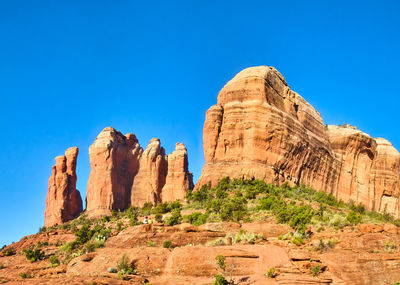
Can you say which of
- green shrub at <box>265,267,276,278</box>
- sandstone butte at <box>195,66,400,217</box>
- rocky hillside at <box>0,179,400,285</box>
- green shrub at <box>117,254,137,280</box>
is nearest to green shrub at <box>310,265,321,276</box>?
rocky hillside at <box>0,179,400,285</box>

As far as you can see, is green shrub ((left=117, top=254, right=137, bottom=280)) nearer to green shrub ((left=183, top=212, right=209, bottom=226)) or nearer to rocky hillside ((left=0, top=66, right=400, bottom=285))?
rocky hillside ((left=0, top=66, right=400, bottom=285))

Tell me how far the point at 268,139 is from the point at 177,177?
22.3 m

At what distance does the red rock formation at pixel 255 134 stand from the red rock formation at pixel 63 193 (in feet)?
92.7

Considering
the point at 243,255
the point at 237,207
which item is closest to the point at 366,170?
the point at 237,207

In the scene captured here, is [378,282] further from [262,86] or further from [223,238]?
[262,86]

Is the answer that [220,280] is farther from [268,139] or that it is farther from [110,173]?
[110,173]

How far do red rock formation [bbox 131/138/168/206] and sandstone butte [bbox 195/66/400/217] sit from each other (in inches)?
856

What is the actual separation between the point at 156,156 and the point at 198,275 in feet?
166

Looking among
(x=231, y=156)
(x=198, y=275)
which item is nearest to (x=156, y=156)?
(x=231, y=156)

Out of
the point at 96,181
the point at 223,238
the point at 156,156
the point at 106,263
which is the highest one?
the point at 156,156

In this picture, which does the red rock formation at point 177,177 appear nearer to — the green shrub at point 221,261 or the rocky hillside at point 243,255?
the rocky hillside at point 243,255

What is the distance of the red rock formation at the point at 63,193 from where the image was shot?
68625 mm

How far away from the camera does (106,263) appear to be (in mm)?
25438

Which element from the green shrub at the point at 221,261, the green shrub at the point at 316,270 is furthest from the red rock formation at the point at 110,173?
the green shrub at the point at 316,270
